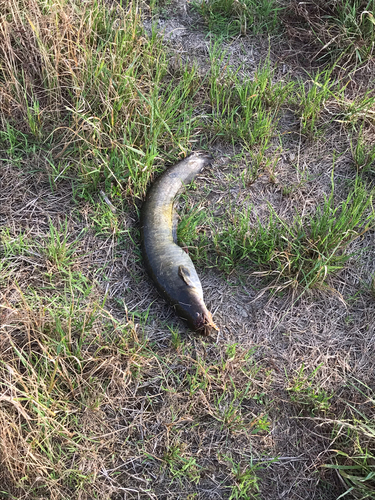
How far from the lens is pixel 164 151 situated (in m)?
3.36

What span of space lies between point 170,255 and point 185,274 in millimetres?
168

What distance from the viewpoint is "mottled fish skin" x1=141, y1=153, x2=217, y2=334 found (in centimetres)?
270

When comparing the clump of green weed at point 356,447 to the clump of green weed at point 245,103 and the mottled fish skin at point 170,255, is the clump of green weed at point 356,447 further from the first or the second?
the clump of green weed at point 245,103

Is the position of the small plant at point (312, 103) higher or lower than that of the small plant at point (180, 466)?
higher

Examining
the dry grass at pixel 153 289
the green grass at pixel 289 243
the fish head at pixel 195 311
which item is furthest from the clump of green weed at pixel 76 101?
the fish head at pixel 195 311

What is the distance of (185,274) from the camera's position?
278 cm

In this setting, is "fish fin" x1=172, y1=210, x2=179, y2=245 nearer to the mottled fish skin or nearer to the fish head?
the mottled fish skin

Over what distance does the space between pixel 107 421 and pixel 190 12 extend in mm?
3478

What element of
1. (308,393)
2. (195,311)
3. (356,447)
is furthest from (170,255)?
(356,447)

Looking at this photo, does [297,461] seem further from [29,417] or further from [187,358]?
[29,417]

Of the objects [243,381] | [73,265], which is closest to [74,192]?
[73,265]

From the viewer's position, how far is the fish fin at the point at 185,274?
9.04 ft

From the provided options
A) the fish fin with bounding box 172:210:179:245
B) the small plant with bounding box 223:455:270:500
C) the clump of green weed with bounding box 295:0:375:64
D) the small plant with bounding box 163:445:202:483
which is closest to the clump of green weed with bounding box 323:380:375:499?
the small plant with bounding box 223:455:270:500

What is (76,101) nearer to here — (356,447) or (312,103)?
(312,103)
